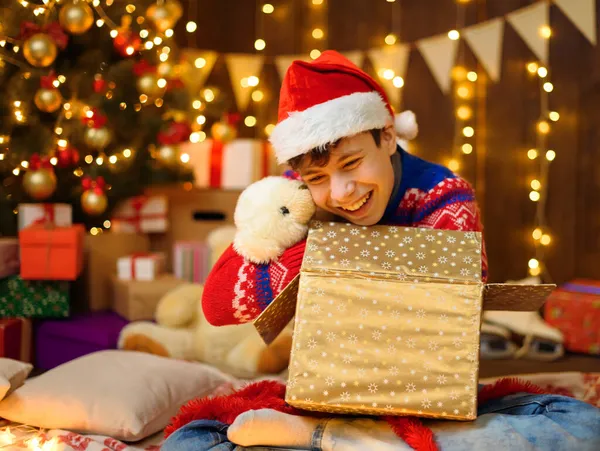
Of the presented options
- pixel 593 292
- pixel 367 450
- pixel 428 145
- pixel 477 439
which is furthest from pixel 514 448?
pixel 428 145

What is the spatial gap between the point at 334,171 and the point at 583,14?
68.4 inches

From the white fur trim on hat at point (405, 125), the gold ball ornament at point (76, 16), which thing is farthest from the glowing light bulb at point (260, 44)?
the white fur trim on hat at point (405, 125)

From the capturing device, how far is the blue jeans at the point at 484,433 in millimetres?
1105

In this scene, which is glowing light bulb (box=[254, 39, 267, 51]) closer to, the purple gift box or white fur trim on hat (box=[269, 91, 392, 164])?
the purple gift box

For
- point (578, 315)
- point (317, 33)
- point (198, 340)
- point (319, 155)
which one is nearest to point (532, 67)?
point (578, 315)

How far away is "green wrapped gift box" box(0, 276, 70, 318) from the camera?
2.26 metres

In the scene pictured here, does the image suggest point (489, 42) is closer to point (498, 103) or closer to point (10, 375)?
point (498, 103)

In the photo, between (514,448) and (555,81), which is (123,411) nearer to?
(514,448)

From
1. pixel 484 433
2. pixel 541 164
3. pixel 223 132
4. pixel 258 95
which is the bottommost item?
pixel 484 433

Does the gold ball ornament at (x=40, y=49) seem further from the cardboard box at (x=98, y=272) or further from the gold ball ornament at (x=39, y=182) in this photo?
the cardboard box at (x=98, y=272)

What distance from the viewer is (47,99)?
7.60 ft

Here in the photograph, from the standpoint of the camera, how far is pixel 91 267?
2531 millimetres

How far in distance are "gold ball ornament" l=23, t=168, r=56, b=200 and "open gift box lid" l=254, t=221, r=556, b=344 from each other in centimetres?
141

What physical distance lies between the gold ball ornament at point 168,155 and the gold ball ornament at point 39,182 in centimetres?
50
